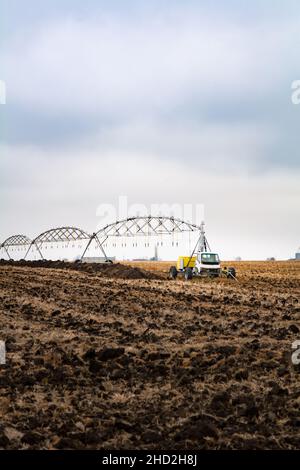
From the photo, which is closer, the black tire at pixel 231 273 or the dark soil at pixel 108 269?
the black tire at pixel 231 273

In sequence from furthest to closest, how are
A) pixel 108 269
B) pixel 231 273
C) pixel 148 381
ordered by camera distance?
1. pixel 108 269
2. pixel 231 273
3. pixel 148 381

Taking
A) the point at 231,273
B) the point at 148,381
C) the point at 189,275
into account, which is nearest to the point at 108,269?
the point at 189,275

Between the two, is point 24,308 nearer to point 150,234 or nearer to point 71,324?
point 71,324

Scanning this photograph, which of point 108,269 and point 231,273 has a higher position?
point 108,269

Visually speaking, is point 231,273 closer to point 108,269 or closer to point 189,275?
point 189,275

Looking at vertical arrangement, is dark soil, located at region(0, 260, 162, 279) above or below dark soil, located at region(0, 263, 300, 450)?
above

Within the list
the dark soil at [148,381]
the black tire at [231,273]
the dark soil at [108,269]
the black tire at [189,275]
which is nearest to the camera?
the dark soil at [148,381]

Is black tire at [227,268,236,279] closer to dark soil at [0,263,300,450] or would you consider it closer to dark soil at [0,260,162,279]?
dark soil at [0,260,162,279]

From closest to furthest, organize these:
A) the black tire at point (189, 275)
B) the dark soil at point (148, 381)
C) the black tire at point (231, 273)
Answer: the dark soil at point (148, 381) < the black tire at point (189, 275) < the black tire at point (231, 273)

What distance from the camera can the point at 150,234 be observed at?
2147 inches

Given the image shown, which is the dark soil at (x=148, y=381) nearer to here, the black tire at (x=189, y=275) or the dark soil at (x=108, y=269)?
the black tire at (x=189, y=275)

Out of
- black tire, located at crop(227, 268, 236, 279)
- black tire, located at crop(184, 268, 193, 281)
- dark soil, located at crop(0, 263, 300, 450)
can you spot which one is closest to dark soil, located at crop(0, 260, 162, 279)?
black tire, located at crop(184, 268, 193, 281)

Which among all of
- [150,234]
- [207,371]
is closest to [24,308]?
[207,371]

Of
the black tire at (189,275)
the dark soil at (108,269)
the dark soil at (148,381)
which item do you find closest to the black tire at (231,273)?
the black tire at (189,275)
